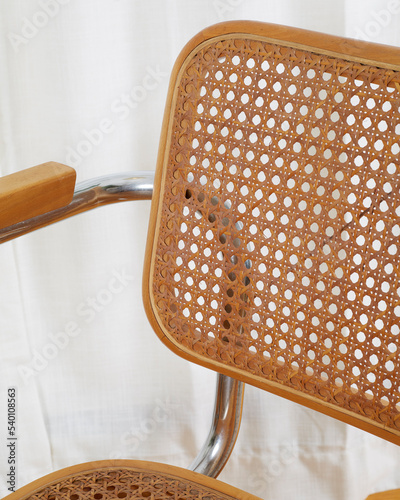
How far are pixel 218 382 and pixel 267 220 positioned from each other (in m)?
0.20

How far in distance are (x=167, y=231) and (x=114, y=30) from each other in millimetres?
624

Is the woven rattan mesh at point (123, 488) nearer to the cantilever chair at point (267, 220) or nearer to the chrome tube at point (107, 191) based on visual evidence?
the cantilever chair at point (267, 220)

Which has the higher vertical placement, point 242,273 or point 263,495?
point 242,273

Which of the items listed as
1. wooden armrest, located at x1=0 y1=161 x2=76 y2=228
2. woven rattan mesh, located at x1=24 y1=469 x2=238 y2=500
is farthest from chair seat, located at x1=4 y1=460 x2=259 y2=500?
wooden armrest, located at x1=0 y1=161 x2=76 y2=228

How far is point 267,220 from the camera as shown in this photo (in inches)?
21.9

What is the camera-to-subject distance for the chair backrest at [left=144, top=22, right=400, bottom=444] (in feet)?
1.64

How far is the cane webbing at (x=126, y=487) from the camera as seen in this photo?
0.54m

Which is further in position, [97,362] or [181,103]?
[97,362]

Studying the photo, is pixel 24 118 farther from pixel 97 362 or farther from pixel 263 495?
pixel 263 495

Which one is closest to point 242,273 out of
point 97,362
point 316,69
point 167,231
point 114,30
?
point 167,231

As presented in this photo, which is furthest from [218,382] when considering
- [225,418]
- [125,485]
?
[125,485]

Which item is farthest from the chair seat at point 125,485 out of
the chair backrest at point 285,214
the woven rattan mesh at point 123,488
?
the chair backrest at point 285,214

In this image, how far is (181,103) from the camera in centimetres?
58

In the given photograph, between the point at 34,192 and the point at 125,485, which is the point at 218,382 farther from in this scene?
the point at 34,192
